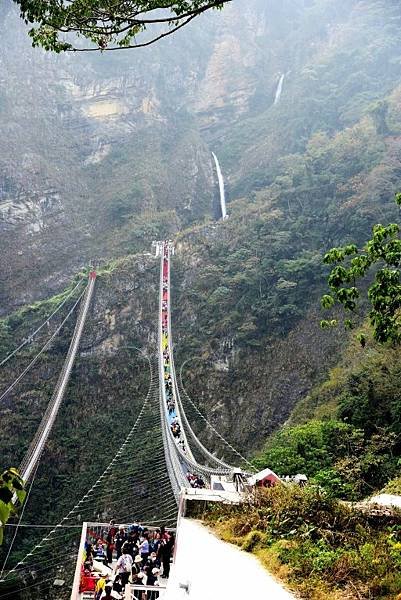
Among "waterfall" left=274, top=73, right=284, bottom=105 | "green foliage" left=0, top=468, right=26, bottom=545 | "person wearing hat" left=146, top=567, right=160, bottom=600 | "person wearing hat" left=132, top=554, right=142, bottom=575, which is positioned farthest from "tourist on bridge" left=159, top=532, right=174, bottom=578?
"waterfall" left=274, top=73, right=284, bottom=105

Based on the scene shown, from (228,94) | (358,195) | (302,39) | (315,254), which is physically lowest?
(315,254)

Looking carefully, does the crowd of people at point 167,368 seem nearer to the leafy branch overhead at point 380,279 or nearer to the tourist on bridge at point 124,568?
the tourist on bridge at point 124,568

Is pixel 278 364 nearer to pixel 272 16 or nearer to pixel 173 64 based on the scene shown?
pixel 173 64

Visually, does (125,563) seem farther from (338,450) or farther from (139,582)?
(338,450)

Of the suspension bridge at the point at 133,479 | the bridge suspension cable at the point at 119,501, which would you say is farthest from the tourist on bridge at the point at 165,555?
the bridge suspension cable at the point at 119,501

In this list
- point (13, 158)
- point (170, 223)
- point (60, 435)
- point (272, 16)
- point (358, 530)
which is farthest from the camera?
point (272, 16)

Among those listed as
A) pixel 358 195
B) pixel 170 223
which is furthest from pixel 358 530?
pixel 170 223

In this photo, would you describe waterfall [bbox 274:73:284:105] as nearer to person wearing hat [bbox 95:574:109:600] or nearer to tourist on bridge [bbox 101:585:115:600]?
person wearing hat [bbox 95:574:109:600]
